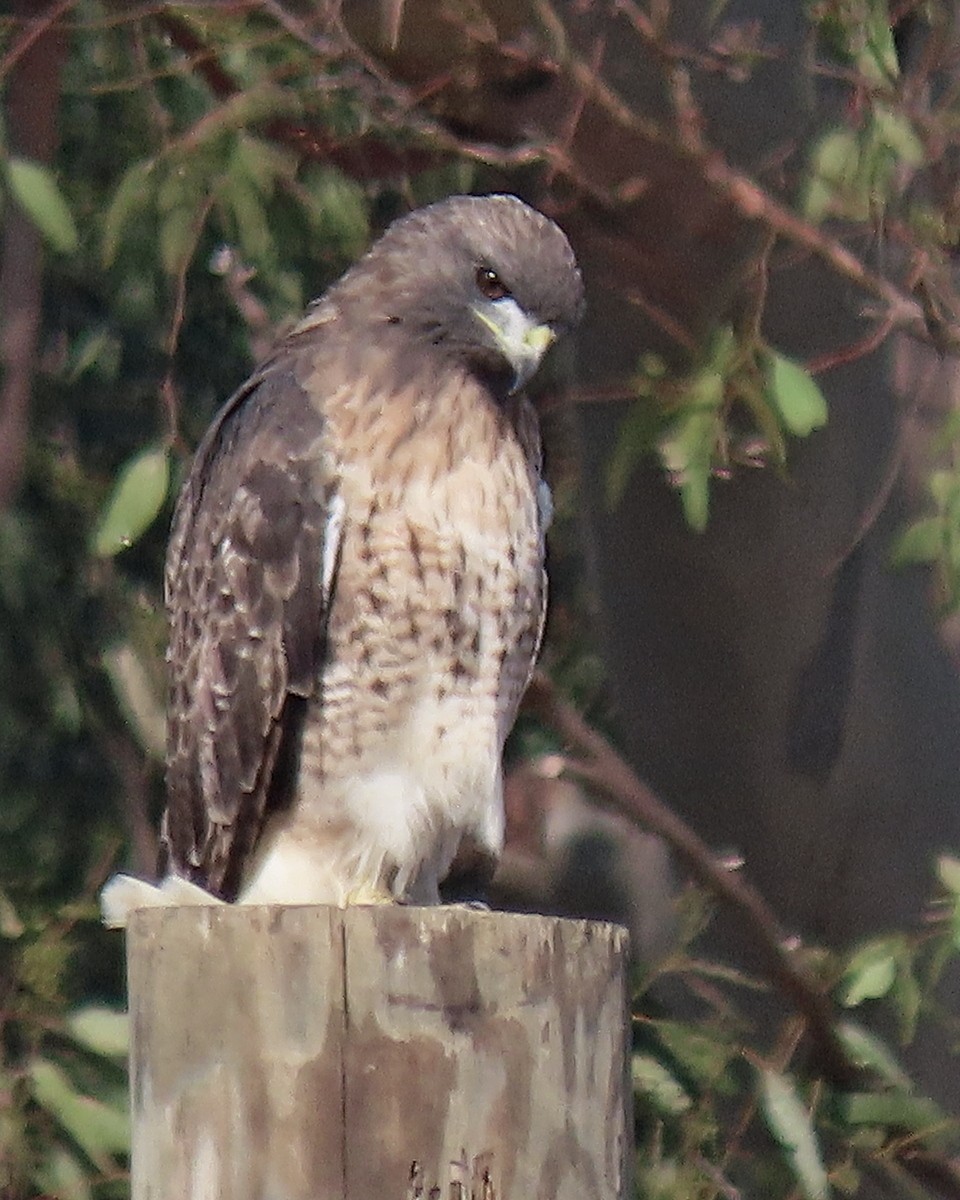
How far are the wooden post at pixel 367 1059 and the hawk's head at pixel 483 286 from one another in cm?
110

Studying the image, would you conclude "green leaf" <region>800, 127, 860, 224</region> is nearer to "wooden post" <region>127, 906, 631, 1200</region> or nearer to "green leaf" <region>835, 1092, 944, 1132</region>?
"green leaf" <region>835, 1092, 944, 1132</region>

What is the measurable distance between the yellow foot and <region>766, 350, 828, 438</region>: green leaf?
745mm

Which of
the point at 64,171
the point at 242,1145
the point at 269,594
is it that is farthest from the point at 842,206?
the point at 242,1145

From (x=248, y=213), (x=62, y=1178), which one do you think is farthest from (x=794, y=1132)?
(x=248, y=213)

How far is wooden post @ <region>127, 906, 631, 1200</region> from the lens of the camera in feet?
5.84

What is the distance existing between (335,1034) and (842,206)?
178 cm

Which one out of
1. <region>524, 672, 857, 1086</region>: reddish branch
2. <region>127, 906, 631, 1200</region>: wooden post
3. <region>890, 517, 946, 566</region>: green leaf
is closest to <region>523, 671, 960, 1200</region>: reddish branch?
<region>524, 672, 857, 1086</region>: reddish branch

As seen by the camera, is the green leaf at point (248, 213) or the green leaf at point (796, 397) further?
the green leaf at point (248, 213)

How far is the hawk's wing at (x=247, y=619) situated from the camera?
2805 millimetres

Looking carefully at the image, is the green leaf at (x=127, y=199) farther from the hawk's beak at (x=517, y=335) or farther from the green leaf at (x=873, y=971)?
the green leaf at (x=873, y=971)

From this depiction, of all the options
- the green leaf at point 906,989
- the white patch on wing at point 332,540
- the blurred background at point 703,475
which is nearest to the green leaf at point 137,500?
the blurred background at point 703,475

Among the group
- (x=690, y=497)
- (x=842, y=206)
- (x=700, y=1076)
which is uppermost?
(x=842, y=206)

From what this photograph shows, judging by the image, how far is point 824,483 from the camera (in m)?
3.45

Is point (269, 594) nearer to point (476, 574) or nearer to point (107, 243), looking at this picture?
point (476, 574)
